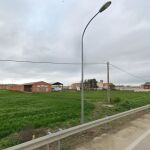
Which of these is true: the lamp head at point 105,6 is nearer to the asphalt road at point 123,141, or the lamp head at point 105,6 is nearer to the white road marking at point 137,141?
the asphalt road at point 123,141

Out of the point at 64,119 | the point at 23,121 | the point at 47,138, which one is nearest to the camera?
the point at 47,138

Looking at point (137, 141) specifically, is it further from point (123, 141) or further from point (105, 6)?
point (105, 6)

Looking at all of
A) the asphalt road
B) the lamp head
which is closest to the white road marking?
the asphalt road

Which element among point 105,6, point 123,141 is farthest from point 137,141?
point 105,6

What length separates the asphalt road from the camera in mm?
9633

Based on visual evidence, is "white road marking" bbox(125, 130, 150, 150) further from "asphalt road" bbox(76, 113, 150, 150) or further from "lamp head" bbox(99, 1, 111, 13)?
"lamp head" bbox(99, 1, 111, 13)

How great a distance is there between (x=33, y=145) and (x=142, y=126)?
809 cm

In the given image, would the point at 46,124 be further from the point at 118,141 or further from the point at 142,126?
the point at 118,141

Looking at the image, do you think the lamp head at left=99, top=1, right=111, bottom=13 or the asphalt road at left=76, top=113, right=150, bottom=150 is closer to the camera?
the asphalt road at left=76, top=113, right=150, bottom=150

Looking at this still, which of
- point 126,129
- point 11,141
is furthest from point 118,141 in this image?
point 11,141

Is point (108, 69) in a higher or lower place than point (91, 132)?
higher

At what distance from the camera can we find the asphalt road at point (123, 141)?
9.63 metres

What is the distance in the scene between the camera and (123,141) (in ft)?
34.9

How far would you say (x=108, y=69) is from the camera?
3178cm
